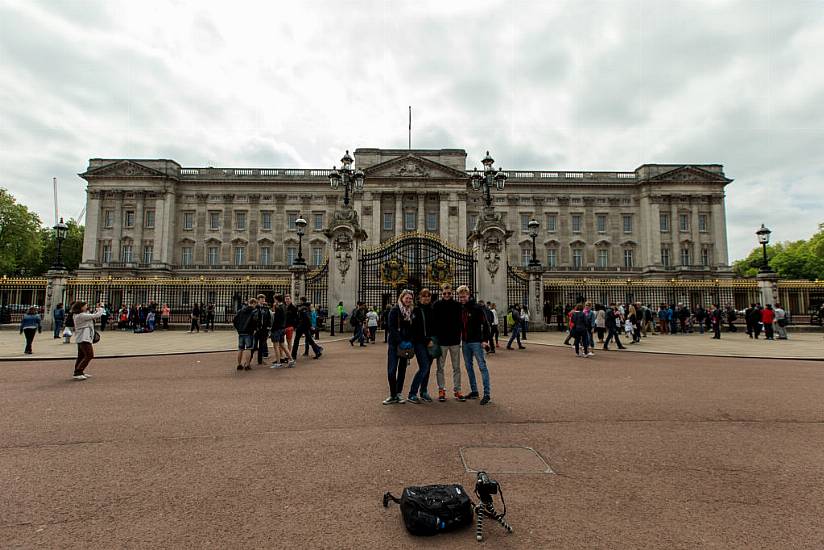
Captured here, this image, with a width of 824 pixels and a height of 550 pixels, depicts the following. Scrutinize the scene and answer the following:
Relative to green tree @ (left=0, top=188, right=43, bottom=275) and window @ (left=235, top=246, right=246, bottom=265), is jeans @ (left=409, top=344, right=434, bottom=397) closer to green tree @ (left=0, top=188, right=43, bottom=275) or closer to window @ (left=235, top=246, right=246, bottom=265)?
window @ (left=235, top=246, right=246, bottom=265)

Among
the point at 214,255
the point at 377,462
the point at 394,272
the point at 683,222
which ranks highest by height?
the point at 683,222

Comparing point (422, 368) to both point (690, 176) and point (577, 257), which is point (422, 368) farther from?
point (690, 176)

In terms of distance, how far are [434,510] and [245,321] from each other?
8325 millimetres

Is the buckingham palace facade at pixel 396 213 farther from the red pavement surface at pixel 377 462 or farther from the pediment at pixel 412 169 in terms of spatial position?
the red pavement surface at pixel 377 462

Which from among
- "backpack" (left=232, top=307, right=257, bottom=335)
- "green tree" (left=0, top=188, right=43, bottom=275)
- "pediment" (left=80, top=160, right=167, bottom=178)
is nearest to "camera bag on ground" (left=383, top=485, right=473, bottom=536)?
"backpack" (left=232, top=307, right=257, bottom=335)

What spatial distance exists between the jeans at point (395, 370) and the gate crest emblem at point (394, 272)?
13113 millimetres

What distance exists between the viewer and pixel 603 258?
179 feet

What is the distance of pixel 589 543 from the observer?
2846mm

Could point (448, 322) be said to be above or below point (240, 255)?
below

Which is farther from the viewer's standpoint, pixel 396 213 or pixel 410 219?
pixel 410 219

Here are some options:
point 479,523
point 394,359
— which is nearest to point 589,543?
point 479,523

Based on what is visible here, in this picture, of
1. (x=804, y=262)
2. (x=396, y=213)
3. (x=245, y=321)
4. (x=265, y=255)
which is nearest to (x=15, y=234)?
(x=265, y=255)

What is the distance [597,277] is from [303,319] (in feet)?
156

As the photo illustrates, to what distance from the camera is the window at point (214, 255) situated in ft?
176
